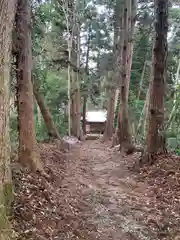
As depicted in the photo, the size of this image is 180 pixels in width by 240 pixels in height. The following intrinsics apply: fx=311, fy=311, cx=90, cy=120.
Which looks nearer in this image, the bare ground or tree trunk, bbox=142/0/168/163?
the bare ground

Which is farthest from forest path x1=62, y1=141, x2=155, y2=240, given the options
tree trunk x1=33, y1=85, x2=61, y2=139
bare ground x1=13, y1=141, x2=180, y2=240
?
tree trunk x1=33, y1=85, x2=61, y2=139

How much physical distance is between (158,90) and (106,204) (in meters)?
4.12

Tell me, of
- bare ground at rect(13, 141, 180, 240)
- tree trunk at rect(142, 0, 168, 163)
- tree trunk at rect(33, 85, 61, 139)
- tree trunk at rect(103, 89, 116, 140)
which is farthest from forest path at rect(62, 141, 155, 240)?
tree trunk at rect(103, 89, 116, 140)

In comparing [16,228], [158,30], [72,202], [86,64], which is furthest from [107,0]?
[16,228]

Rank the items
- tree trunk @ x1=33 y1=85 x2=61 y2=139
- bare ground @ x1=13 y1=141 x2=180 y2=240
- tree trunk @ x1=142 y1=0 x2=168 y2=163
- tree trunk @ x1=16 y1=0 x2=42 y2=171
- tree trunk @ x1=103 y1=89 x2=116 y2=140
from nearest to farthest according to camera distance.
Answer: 1. bare ground @ x1=13 y1=141 x2=180 y2=240
2. tree trunk @ x1=16 y1=0 x2=42 y2=171
3. tree trunk @ x1=142 y1=0 x2=168 y2=163
4. tree trunk @ x1=33 y1=85 x2=61 y2=139
5. tree trunk @ x1=103 y1=89 x2=116 y2=140

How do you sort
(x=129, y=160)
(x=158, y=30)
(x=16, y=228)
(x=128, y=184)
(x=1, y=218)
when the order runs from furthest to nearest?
(x=129, y=160)
(x=158, y=30)
(x=128, y=184)
(x=16, y=228)
(x=1, y=218)

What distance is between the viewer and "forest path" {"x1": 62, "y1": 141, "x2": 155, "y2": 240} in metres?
4.64

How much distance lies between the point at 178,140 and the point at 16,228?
7962mm

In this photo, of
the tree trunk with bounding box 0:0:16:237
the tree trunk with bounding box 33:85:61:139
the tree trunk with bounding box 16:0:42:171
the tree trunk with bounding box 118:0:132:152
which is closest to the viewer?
the tree trunk with bounding box 0:0:16:237

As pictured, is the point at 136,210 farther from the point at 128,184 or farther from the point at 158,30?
the point at 158,30

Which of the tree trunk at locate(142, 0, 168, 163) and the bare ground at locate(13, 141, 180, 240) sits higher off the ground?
the tree trunk at locate(142, 0, 168, 163)

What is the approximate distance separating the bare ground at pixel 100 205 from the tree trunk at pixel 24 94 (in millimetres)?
521

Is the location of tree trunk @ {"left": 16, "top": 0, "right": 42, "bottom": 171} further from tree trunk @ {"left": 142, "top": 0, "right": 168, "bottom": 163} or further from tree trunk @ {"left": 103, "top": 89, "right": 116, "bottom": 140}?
tree trunk @ {"left": 103, "top": 89, "right": 116, "bottom": 140}

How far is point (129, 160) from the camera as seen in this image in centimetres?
1055
